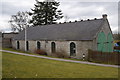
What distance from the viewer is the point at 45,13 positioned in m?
61.2

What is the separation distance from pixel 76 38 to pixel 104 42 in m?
→ 6.05

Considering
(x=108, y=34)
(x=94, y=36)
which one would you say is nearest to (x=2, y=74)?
(x=94, y=36)

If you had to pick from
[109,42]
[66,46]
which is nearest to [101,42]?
[109,42]

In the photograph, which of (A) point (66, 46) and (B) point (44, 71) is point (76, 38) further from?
(B) point (44, 71)

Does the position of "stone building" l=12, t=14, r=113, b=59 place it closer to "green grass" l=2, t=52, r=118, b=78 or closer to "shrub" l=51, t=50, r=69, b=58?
"shrub" l=51, t=50, r=69, b=58

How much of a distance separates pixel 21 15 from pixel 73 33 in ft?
152

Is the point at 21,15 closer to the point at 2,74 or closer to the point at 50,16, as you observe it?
the point at 50,16

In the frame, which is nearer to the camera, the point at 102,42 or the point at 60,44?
the point at 102,42

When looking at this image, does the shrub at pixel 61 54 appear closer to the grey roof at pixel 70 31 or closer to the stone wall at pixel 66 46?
the stone wall at pixel 66 46

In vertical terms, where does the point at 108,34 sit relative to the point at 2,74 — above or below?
above

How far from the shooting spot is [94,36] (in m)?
25.3

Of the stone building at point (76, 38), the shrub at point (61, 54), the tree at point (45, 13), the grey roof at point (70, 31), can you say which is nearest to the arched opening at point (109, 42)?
the stone building at point (76, 38)

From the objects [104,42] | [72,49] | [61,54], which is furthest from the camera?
[61,54]

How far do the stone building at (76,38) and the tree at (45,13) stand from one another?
24116 millimetres
